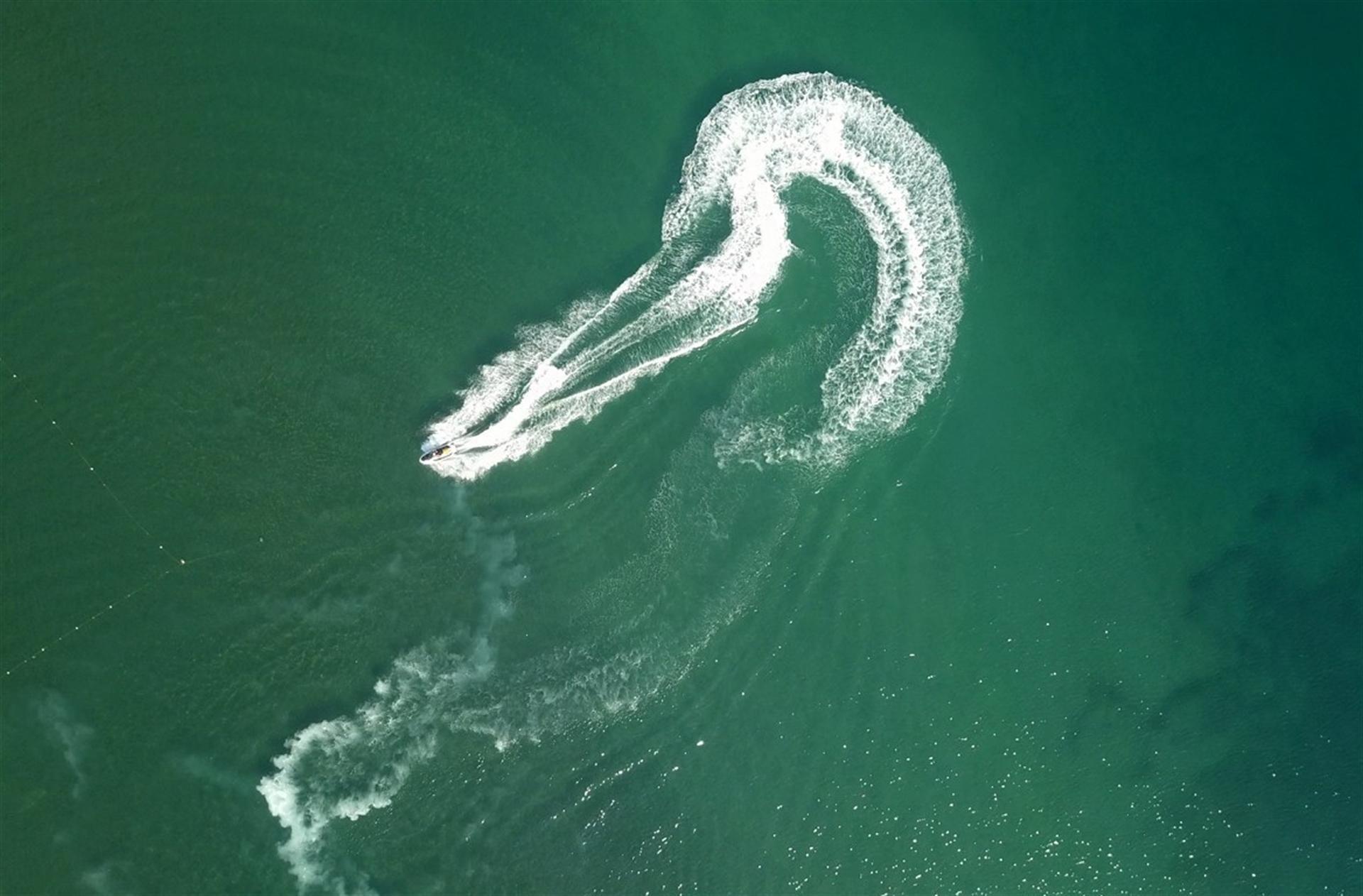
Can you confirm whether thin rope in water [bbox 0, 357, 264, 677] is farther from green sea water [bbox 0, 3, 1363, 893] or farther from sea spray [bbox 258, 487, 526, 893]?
sea spray [bbox 258, 487, 526, 893]

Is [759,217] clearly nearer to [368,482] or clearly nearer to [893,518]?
[893,518]

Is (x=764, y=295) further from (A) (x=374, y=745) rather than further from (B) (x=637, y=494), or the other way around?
(A) (x=374, y=745)

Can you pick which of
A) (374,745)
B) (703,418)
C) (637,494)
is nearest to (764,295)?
(703,418)

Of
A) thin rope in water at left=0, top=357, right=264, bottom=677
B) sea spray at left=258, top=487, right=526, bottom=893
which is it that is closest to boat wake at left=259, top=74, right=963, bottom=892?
sea spray at left=258, top=487, right=526, bottom=893

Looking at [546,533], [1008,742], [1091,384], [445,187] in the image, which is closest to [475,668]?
[546,533]

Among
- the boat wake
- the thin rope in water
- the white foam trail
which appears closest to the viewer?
the thin rope in water
